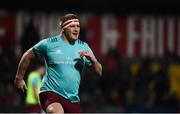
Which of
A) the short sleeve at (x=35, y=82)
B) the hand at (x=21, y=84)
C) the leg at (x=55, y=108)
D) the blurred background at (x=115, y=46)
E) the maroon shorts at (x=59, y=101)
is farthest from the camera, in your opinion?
the blurred background at (x=115, y=46)

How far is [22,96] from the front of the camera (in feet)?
54.0

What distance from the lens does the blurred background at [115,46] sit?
55.1 ft

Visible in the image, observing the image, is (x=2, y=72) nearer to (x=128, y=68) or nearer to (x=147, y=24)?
(x=128, y=68)

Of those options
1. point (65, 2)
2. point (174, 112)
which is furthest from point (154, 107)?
point (65, 2)

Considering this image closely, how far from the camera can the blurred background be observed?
55.1 ft

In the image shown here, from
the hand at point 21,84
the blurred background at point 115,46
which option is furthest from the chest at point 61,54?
the blurred background at point 115,46

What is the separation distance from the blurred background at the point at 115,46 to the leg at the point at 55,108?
727cm

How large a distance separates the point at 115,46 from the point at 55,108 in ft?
33.1

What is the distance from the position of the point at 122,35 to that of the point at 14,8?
10.3ft

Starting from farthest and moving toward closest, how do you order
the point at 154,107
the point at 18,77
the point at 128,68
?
1. the point at 128,68
2. the point at 154,107
3. the point at 18,77

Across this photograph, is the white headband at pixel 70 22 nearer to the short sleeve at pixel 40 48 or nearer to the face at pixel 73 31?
the face at pixel 73 31

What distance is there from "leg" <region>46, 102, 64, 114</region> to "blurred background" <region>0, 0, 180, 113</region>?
23.8ft

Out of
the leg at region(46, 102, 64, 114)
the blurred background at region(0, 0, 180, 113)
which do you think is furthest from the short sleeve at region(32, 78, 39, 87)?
the leg at region(46, 102, 64, 114)

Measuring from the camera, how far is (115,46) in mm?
18453
